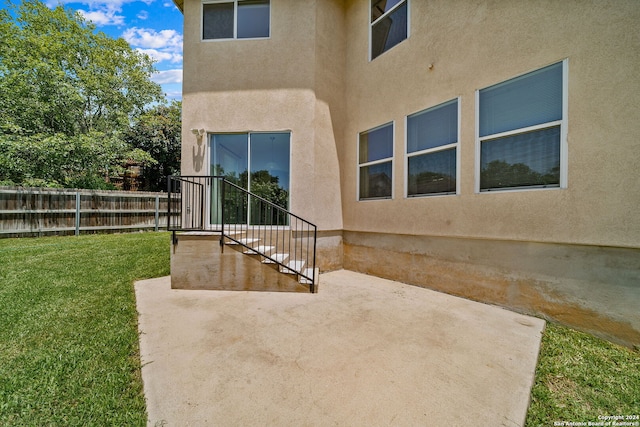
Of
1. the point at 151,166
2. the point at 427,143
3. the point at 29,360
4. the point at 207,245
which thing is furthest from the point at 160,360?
the point at 151,166

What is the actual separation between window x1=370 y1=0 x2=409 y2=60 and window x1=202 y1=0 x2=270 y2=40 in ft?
7.72

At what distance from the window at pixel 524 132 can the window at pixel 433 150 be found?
41 cm

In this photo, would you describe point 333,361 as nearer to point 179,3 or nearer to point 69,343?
point 69,343

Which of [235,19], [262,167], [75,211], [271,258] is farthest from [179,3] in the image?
[75,211]

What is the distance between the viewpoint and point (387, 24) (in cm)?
516

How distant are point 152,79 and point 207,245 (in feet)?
56.2

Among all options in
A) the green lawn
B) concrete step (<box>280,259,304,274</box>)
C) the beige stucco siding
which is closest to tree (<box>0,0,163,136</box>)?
the green lawn

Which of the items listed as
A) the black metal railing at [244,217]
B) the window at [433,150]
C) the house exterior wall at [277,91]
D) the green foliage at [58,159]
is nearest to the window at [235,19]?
the house exterior wall at [277,91]

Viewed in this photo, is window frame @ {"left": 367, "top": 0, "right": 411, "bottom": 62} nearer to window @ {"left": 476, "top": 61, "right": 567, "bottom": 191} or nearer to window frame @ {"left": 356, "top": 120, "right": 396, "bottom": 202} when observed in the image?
window frame @ {"left": 356, "top": 120, "right": 396, "bottom": 202}

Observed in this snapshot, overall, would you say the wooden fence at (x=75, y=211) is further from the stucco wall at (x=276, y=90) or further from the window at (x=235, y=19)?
Answer: the window at (x=235, y=19)

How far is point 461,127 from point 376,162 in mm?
1732

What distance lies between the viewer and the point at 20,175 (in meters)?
10.2

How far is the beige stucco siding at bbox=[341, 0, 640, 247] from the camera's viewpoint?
264 centimetres

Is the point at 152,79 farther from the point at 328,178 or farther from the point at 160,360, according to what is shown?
the point at 160,360
